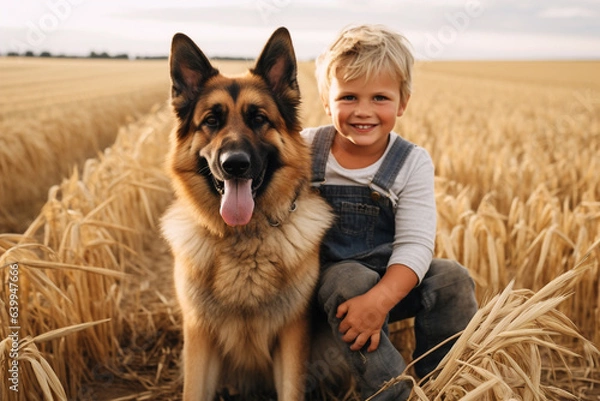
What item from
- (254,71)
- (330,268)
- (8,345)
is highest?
(254,71)

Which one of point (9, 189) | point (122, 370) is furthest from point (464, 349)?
point (9, 189)

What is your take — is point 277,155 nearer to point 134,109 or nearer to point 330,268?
point 330,268

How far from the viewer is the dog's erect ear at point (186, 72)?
8.30 feet

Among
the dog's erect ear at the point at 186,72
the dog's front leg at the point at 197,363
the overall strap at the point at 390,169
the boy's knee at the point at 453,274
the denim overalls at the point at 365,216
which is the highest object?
the dog's erect ear at the point at 186,72

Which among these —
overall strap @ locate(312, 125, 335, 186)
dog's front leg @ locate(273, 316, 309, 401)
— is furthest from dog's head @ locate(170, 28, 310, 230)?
dog's front leg @ locate(273, 316, 309, 401)

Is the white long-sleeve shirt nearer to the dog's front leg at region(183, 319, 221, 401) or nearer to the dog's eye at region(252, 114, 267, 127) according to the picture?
the dog's eye at region(252, 114, 267, 127)

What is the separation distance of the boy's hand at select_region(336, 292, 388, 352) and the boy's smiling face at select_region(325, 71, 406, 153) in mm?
864

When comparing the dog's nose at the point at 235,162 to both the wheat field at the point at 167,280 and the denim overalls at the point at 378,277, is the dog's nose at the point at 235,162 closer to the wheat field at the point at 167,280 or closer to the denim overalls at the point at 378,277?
the denim overalls at the point at 378,277

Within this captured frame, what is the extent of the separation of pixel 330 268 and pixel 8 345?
1510mm

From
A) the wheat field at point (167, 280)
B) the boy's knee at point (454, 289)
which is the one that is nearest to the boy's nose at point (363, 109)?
the wheat field at point (167, 280)

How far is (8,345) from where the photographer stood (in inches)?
80.9

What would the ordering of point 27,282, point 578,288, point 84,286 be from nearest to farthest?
point 27,282 → point 84,286 → point 578,288

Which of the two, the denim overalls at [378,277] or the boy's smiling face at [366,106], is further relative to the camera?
the boy's smiling face at [366,106]

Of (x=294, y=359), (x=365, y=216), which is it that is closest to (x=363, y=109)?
(x=365, y=216)
